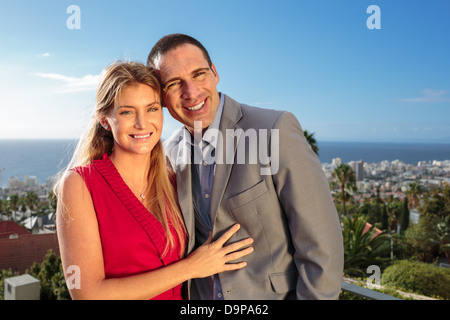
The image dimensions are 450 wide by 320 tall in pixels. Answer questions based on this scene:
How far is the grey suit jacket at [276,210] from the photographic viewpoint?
1.53m

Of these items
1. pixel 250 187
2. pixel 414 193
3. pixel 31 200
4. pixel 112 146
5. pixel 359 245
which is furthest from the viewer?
pixel 31 200

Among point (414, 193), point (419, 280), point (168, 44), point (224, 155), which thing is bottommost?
point (419, 280)

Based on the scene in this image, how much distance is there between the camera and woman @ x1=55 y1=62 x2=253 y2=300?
1517 millimetres

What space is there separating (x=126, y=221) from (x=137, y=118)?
485 mm

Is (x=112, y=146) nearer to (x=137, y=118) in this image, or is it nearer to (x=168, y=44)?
(x=137, y=118)

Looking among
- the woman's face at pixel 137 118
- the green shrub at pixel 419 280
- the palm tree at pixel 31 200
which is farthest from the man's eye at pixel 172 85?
the palm tree at pixel 31 200

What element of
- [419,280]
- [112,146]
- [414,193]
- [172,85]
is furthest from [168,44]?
[414,193]

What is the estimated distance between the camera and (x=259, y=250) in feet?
5.43

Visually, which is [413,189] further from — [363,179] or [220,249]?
[220,249]

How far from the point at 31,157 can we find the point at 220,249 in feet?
278

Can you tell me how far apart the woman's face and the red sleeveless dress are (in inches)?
7.8

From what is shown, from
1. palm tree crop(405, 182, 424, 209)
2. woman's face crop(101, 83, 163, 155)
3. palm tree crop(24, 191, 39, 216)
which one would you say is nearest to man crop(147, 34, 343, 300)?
woman's face crop(101, 83, 163, 155)

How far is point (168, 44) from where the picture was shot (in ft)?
5.89
